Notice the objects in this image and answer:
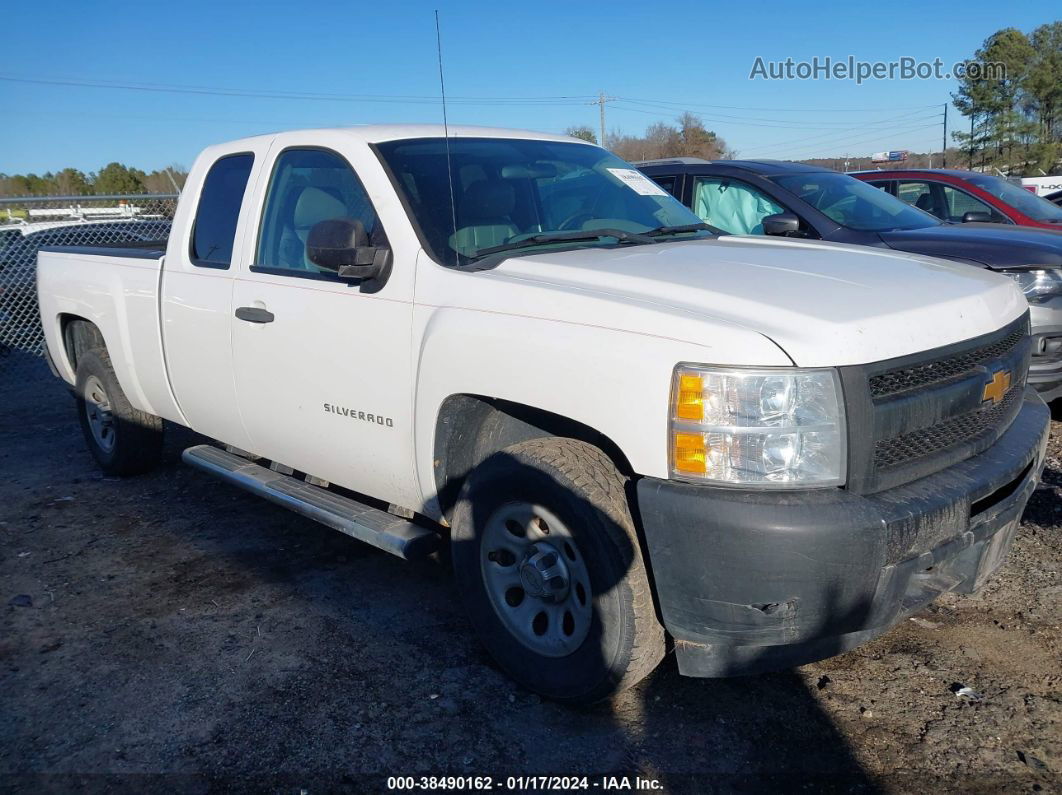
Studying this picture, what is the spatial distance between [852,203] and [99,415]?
557 centimetres

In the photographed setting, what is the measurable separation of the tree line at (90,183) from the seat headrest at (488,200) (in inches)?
732

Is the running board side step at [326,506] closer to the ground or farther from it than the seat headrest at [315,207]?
closer to the ground

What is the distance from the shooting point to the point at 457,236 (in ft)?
11.2

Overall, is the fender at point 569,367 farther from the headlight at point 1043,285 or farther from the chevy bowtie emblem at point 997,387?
the headlight at point 1043,285

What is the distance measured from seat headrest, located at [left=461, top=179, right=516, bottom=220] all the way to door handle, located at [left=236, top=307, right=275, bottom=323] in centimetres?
99

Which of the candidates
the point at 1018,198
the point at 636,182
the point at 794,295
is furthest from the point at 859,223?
the point at 794,295

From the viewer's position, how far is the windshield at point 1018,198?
8.39 meters

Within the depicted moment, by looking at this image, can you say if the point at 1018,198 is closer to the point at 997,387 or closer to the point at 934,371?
the point at 997,387

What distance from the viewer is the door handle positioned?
384 centimetres

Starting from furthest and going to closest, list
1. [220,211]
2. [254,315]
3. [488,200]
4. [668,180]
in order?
1. [668,180]
2. [220,211]
3. [254,315]
4. [488,200]

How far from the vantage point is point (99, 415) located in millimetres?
5887

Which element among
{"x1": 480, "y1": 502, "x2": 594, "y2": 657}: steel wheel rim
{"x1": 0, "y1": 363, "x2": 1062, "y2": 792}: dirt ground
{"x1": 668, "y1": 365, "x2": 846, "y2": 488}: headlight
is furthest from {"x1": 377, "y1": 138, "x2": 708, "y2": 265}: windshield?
{"x1": 0, "y1": 363, "x2": 1062, "y2": 792}: dirt ground

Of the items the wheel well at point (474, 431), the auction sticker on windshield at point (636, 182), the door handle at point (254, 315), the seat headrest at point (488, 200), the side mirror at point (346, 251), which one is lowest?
the wheel well at point (474, 431)

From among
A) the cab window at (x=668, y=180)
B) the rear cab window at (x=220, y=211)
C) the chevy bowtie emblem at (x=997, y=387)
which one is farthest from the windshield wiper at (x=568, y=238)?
the cab window at (x=668, y=180)
